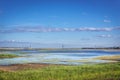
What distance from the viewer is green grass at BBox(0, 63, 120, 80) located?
7.26m

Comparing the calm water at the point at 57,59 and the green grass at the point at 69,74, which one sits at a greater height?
the calm water at the point at 57,59

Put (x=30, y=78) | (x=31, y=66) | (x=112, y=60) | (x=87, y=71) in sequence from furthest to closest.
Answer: (x=112, y=60) → (x=31, y=66) → (x=87, y=71) → (x=30, y=78)

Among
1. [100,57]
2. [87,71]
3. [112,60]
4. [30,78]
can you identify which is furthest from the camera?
[100,57]

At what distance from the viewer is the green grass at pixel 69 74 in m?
7.26

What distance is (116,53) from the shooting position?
11.2 meters

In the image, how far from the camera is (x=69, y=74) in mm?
7645

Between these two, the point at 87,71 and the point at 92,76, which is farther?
the point at 87,71

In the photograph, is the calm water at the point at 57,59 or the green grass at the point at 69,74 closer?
the green grass at the point at 69,74

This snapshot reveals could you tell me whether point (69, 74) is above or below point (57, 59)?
below

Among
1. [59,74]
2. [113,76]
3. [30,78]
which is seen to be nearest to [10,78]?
[30,78]

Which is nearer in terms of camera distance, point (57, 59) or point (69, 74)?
point (69, 74)

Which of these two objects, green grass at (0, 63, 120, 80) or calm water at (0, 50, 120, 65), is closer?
green grass at (0, 63, 120, 80)

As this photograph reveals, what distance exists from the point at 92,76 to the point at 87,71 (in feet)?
1.75

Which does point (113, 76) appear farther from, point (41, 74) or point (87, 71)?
point (41, 74)
